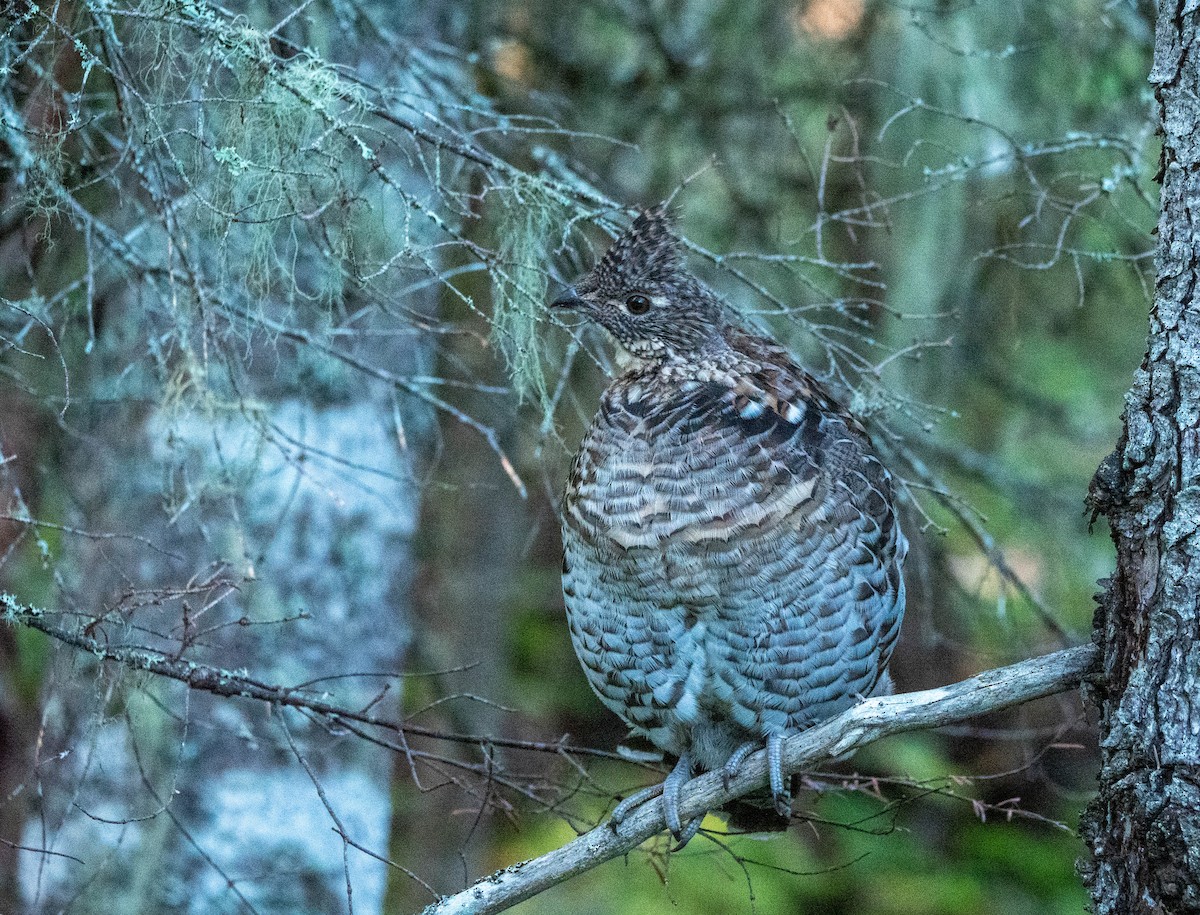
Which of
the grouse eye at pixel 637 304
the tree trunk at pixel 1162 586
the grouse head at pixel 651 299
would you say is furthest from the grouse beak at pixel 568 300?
the tree trunk at pixel 1162 586

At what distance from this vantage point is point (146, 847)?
3764 millimetres

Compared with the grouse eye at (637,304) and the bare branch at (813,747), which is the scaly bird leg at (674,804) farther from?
the grouse eye at (637,304)

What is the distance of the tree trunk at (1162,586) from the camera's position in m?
2.22

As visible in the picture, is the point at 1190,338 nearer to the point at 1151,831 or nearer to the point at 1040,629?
the point at 1151,831

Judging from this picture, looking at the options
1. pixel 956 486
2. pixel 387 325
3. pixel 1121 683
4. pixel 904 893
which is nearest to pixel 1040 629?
pixel 956 486

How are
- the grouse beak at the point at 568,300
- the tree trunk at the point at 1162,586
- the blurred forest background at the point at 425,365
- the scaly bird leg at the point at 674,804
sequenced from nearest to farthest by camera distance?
the tree trunk at the point at 1162,586
the blurred forest background at the point at 425,365
the scaly bird leg at the point at 674,804
the grouse beak at the point at 568,300

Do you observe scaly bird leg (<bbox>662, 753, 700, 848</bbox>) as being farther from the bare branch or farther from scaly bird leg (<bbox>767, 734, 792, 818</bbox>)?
scaly bird leg (<bbox>767, 734, 792, 818</bbox>)

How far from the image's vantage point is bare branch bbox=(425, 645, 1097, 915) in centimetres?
230

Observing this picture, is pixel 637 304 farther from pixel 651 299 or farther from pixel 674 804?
pixel 674 804

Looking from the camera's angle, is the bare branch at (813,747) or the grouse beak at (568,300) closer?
the bare branch at (813,747)

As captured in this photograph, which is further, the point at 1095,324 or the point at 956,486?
the point at 956,486

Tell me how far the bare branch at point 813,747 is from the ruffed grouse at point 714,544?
5 centimetres

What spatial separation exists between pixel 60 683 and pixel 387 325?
1894 mm

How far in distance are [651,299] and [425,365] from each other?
1374mm
